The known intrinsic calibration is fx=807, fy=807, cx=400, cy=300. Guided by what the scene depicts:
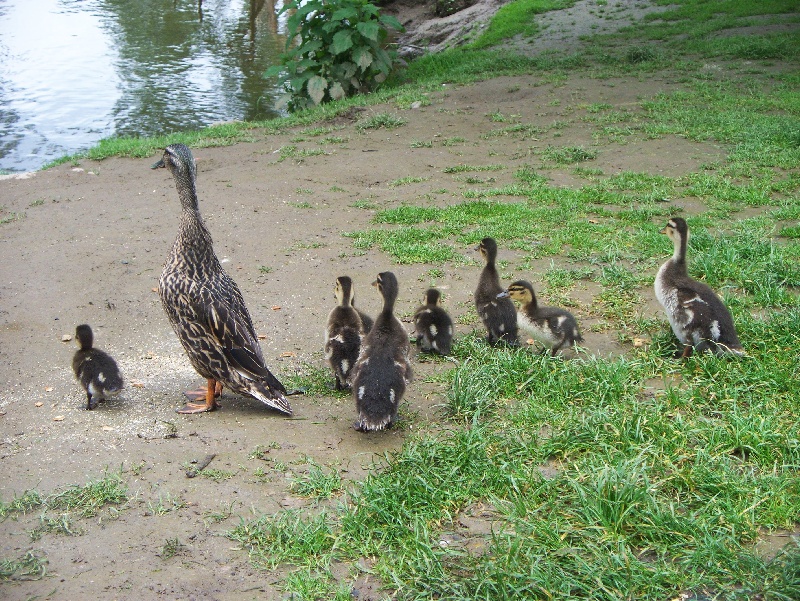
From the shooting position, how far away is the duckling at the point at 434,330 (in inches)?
252

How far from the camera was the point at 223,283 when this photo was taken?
613cm

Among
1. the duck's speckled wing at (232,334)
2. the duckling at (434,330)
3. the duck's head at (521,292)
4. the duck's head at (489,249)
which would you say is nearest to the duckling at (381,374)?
the duckling at (434,330)

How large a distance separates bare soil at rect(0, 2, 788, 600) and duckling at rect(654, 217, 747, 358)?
58 centimetres

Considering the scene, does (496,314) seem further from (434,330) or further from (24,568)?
(24,568)

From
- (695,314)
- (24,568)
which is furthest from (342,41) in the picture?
(24,568)

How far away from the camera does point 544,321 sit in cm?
622

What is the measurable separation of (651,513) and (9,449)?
391 centimetres

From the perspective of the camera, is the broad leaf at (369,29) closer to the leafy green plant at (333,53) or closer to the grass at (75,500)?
the leafy green plant at (333,53)

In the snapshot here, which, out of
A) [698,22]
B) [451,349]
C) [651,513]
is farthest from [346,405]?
[698,22]

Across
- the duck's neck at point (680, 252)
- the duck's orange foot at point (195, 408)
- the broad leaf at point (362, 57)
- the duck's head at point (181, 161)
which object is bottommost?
the duck's orange foot at point (195, 408)

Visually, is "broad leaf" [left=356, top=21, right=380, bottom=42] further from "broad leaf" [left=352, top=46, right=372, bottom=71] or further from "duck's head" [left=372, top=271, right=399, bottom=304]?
"duck's head" [left=372, top=271, right=399, bottom=304]

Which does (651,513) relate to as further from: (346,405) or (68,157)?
(68,157)

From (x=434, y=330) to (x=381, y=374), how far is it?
1.17 meters

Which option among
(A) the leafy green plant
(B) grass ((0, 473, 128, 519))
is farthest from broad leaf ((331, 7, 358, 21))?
(B) grass ((0, 473, 128, 519))
